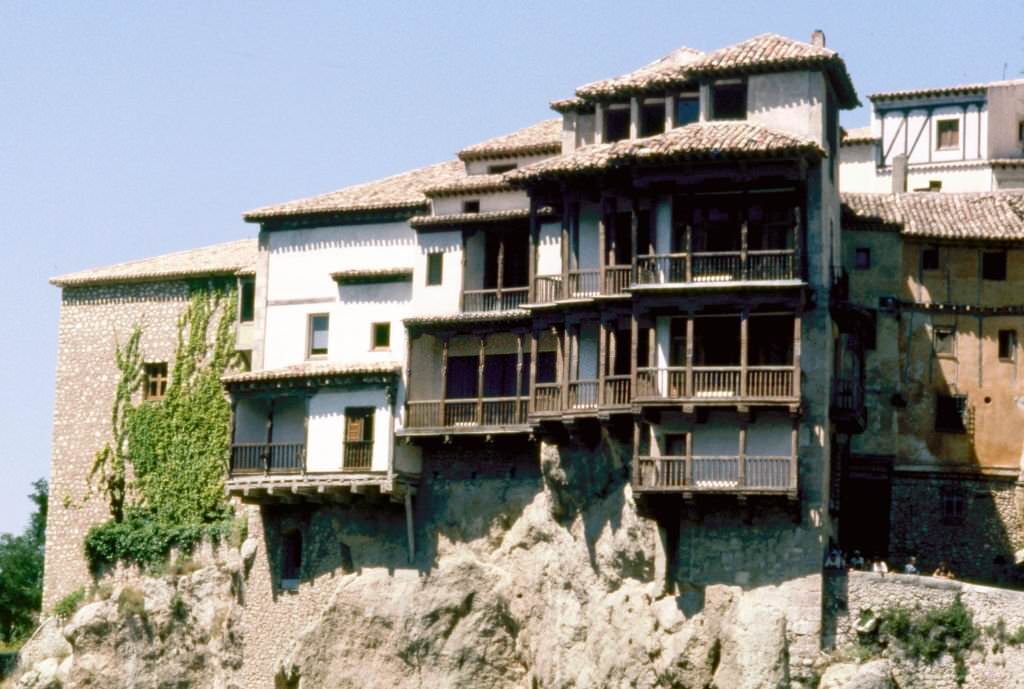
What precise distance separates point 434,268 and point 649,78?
29.6 ft

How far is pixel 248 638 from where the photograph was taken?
65.1 meters

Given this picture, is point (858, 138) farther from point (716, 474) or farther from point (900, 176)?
point (716, 474)

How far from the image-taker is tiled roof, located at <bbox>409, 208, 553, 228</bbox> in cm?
6125

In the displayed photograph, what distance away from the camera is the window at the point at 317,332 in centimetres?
6556

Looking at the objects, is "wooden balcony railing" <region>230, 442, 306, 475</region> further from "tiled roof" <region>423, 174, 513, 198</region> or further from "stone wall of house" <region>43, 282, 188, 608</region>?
"tiled roof" <region>423, 174, 513, 198</region>

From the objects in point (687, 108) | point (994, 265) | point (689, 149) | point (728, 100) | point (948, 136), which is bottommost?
point (994, 265)

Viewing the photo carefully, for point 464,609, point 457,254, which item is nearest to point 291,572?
point 464,609

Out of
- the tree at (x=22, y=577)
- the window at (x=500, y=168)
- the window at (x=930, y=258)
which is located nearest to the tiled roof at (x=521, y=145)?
the window at (x=500, y=168)

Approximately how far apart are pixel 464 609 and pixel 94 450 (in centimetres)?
1835

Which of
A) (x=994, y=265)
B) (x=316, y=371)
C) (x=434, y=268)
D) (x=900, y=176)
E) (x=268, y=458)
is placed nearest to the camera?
(x=434, y=268)

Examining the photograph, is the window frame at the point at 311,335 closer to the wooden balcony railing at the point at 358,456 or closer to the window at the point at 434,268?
the wooden balcony railing at the point at 358,456

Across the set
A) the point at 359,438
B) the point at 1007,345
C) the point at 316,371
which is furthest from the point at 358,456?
the point at 1007,345

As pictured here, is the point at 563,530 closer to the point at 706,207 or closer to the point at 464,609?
the point at 464,609

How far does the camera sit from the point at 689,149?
5469 cm
